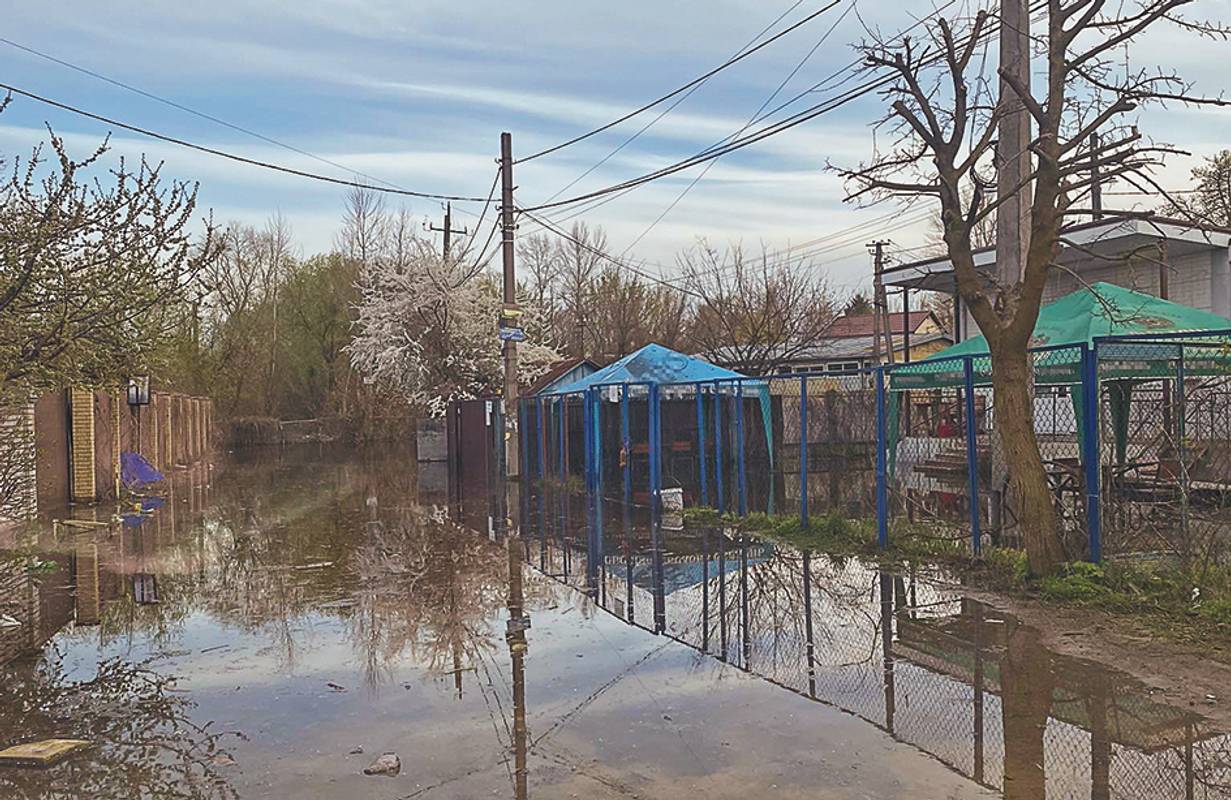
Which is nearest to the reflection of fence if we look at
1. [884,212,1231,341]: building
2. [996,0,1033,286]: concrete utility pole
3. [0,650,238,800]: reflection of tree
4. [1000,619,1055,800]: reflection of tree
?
[996,0,1033,286]: concrete utility pole

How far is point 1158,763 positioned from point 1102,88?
17.7 ft

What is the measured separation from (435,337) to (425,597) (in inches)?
944

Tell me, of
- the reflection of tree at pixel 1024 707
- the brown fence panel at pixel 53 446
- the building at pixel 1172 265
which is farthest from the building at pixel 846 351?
the reflection of tree at pixel 1024 707

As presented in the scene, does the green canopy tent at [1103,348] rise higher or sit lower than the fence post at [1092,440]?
higher

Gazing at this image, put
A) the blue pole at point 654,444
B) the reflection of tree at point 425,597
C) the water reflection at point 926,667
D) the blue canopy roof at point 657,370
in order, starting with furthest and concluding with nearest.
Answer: the blue canopy roof at point 657,370, the blue pole at point 654,444, the reflection of tree at point 425,597, the water reflection at point 926,667

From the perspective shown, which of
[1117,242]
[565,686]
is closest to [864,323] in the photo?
[1117,242]

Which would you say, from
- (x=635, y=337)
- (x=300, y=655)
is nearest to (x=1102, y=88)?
(x=300, y=655)

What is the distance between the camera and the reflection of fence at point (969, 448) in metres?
8.39

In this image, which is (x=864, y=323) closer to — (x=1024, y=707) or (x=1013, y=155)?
(x=1013, y=155)

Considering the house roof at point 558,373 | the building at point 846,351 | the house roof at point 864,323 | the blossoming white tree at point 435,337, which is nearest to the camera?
the house roof at point 558,373

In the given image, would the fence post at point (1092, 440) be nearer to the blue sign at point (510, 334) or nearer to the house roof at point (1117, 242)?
the house roof at point (1117, 242)

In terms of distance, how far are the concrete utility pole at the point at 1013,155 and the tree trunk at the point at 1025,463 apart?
186cm

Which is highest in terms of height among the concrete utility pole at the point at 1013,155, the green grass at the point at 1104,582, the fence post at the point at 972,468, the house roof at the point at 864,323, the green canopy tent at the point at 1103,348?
the house roof at the point at 864,323

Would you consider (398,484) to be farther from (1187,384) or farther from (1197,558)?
(1197,558)
